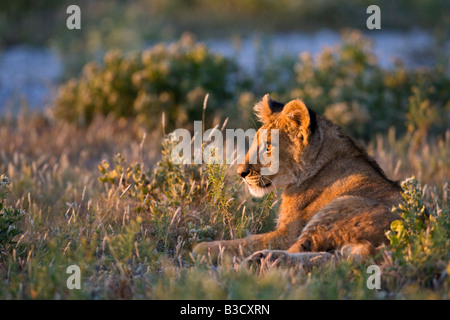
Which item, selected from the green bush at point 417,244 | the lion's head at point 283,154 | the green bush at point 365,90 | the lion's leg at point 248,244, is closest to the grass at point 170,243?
the green bush at point 417,244

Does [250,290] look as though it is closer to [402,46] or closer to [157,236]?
[157,236]

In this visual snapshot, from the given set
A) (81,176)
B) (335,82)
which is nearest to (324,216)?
(81,176)

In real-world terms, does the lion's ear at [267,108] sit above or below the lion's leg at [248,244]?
above

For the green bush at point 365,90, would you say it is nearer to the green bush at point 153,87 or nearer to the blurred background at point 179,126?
the blurred background at point 179,126

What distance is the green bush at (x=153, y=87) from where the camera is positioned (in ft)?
35.2

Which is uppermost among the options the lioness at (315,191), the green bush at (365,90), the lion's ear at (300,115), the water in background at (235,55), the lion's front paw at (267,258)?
the water in background at (235,55)

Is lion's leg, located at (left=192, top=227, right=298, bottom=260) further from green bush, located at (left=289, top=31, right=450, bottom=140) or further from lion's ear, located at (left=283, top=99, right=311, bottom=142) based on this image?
green bush, located at (left=289, top=31, right=450, bottom=140)

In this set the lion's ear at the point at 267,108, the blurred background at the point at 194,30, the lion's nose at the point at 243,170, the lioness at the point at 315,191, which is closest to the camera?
the lioness at the point at 315,191

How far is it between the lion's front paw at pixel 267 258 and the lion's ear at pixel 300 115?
117 centimetres

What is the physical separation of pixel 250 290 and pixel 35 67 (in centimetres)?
1373

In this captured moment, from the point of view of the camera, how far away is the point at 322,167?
17.9 feet

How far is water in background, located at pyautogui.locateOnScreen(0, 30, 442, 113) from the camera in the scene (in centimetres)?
1375

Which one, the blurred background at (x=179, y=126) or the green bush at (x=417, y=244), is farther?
the blurred background at (x=179, y=126)

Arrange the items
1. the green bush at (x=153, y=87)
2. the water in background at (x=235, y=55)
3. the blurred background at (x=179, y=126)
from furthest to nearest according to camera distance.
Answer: the water in background at (x=235, y=55), the green bush at (x=153, y=87), the blurred background at (x=179, y=126)
